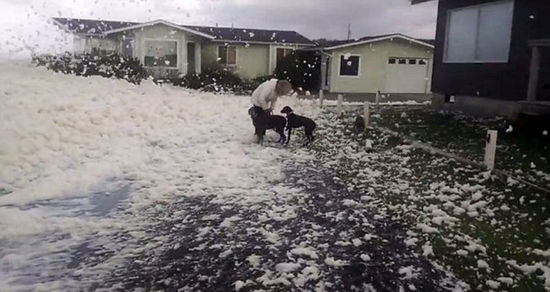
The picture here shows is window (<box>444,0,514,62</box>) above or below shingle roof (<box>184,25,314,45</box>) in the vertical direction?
below

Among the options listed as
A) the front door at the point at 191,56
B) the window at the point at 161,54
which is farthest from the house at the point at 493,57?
the front door at the point at 191,56

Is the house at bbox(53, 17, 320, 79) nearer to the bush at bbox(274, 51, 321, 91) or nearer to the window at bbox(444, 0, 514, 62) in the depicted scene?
the bush at bbox(274, 51, 321, 91)

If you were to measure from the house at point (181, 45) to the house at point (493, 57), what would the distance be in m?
18.4

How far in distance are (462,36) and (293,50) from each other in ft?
65.7

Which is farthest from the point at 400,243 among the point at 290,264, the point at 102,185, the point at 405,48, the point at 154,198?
the point at 405,48

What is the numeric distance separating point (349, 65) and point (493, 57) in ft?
61.4

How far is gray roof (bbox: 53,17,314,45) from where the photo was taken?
3250cm

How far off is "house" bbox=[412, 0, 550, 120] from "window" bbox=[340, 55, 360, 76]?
14.9 meters

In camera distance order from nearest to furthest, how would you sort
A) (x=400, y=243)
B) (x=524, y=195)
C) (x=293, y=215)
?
1. (x=400, y=243)
2. (x=293, y=215)
3. (x=524, y=195)

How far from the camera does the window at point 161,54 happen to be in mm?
31656

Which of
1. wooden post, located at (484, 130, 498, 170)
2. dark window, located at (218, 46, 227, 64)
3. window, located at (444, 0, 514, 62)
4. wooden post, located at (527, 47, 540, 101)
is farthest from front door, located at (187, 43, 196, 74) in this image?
wooden post, located at (484, 130, 498, 170)

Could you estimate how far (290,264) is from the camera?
4504mm

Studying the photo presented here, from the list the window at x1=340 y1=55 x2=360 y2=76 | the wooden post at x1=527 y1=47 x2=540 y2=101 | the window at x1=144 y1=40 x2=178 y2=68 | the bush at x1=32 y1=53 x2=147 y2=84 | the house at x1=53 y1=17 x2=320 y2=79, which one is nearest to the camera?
the wooden post at x1=527 y1=47 x2=540 y2=101

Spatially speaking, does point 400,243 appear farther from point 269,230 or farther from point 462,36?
point 462,36
